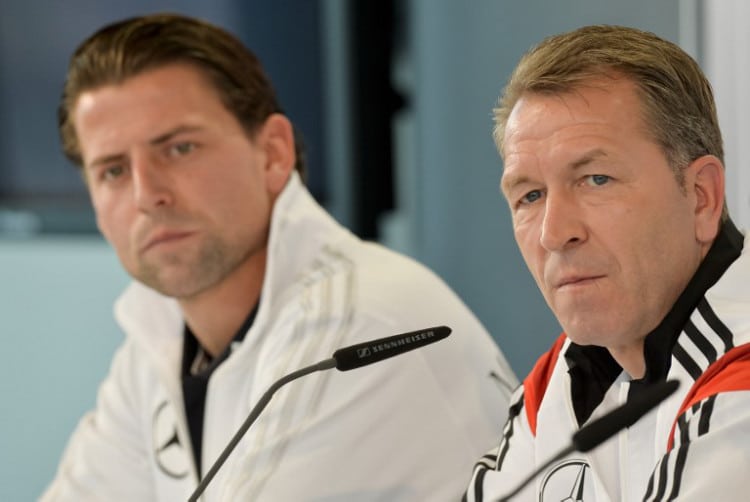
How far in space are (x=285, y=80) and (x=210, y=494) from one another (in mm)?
1853

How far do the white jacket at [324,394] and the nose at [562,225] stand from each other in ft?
1.45

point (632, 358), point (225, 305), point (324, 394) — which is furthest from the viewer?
point (225, 305)

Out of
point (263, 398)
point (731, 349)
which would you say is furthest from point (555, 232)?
point (263, 398)

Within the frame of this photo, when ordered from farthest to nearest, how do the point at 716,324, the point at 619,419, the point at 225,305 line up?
the point at 225,305 → the point at 716,324 → the point at 619,419

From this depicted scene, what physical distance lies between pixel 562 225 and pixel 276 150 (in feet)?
2.86

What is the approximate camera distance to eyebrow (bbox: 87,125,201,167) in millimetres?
1794

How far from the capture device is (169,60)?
1.86 metres

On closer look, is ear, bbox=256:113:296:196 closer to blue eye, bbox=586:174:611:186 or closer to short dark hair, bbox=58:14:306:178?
short dark hair, bbox=58:14:306:178

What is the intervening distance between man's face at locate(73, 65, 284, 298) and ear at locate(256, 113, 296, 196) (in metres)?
0.04

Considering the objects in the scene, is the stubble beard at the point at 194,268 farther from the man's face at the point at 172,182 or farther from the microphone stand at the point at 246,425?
the microphone stand at the point at 246,425

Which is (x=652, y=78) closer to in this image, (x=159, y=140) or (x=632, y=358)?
(x=632, y=358)

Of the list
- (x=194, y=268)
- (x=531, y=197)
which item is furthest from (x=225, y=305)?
(x=531, y=197)

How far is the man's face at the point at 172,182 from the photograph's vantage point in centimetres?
178

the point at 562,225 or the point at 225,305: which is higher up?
the point at 562,225
